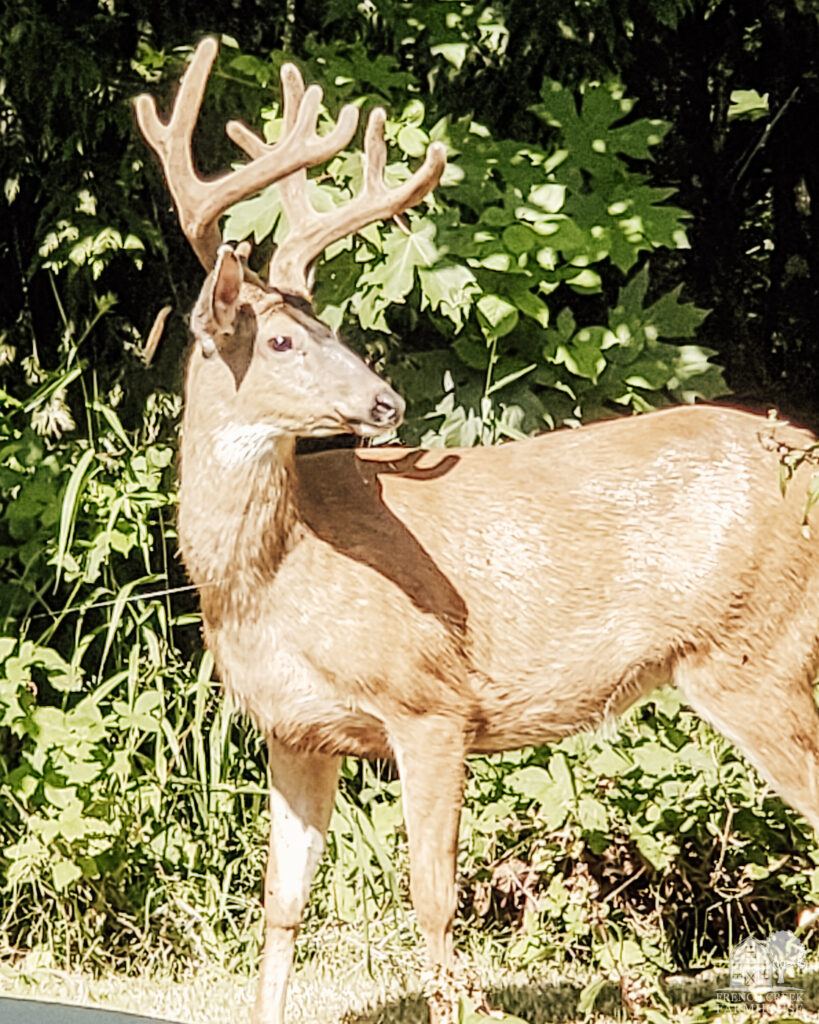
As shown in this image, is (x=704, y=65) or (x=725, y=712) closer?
(x=725, y=712)

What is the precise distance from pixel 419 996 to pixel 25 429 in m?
2.22

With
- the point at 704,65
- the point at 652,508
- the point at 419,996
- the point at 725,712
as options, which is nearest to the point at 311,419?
the point at 652,508

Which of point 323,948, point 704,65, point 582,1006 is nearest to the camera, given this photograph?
point 582,1006

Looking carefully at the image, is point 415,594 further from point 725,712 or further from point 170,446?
point 170,446

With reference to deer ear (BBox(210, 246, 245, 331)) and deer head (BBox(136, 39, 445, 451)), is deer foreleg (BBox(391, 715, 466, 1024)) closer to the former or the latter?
deer head (BBox(136, 39, 445, 451))

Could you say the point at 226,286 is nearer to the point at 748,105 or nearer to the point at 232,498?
the point at 232,498

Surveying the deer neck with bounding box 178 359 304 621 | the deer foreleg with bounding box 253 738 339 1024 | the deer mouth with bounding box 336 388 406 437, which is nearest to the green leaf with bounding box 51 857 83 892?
the deer foreleg with bounding box 253 738 339 1024

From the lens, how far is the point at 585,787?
18.7 feet

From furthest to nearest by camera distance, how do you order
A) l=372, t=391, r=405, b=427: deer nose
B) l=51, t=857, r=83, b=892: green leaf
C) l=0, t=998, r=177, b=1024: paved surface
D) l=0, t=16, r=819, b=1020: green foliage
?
1. l=0, t=16, r=819, b=1020: green foliage
2. l=51, t=857, r=83, b=892: green leaf
3. l=372, t=391, r=405, b=427: deer nose
4. l=0, t=998, r=177, b=1024: paved surface

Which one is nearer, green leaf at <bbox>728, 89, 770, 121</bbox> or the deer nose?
the deer nose

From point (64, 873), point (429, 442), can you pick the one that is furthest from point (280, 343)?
point (64, 873)

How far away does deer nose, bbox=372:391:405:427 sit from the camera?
13.2ft

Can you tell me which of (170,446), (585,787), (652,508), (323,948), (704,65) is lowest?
(323,948)

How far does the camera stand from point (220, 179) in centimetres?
434
